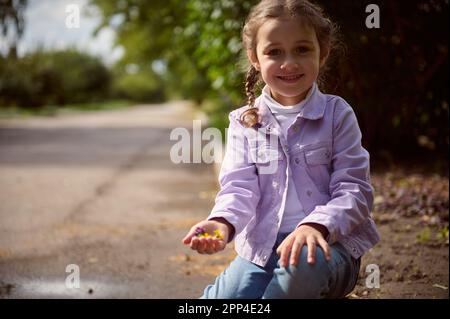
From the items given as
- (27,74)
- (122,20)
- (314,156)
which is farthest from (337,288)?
(27,74)

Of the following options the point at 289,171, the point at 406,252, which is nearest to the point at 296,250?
the point at 289,171

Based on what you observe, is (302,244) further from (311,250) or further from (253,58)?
(253,58)

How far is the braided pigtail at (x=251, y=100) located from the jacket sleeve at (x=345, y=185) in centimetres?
31

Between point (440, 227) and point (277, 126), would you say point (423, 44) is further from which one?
point (277, 126)

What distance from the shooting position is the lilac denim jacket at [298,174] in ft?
6.32

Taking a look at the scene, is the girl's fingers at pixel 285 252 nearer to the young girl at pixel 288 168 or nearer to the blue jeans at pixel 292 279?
the blue jeans at pixel 292 279

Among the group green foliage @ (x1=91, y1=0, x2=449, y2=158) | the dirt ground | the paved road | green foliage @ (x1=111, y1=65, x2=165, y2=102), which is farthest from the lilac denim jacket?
green foliage @ (x1=111, y1=65, x2=165, y2=102)

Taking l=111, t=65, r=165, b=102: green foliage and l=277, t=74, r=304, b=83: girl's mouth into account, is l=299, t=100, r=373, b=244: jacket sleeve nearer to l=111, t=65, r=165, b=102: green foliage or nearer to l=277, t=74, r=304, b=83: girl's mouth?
l=277, t=74, r=304, b=83: girl's mouth

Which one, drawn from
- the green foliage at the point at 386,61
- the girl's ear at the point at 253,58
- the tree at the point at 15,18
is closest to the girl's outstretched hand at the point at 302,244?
the girl's ear at the point at 253,58

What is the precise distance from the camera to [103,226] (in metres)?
5.39

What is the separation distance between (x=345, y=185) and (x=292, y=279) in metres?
0.43

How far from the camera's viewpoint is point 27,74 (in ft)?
125

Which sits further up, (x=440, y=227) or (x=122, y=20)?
(x=122, y=20)
